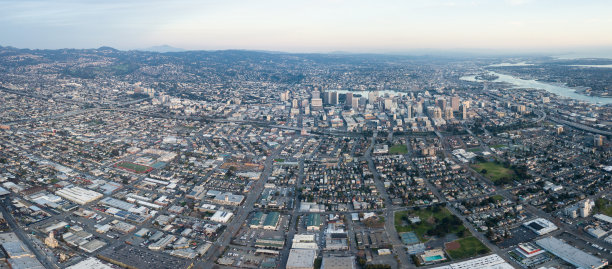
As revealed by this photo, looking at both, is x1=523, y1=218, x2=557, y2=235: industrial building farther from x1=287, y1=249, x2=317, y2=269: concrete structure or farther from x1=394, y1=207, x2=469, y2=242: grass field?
x1=287, y1=249, x2=317, y2=269: concrete structure

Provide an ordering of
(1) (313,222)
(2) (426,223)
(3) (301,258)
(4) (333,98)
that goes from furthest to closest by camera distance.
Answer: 1. (4) (333,98)
2. (2) (426,223)
3. (1) (313,222)
4. (3) (301,258)

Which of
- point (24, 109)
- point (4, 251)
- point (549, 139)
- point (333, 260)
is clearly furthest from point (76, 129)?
point (549, 139)

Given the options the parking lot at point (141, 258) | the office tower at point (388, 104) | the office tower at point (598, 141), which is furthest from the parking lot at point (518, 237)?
the office tower at point (388, 104)

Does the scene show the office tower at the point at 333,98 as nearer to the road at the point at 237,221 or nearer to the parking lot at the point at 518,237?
the road at the point at 237,221

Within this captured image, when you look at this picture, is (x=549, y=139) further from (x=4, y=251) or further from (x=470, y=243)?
(x=4, y=251)

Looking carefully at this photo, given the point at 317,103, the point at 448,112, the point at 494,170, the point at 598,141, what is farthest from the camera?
the point at 317,103

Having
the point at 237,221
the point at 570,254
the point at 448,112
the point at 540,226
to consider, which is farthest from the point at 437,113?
the point at 237,221

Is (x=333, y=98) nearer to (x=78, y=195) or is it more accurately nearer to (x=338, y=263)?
(x=78, y=195)

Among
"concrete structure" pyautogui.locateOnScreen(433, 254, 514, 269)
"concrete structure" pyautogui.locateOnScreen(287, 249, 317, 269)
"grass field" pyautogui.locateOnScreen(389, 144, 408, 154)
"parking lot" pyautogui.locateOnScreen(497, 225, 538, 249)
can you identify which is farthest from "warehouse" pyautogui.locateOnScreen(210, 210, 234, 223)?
"grass field" pyautogui.locateOnScreen(389, 144, 408, 154)
